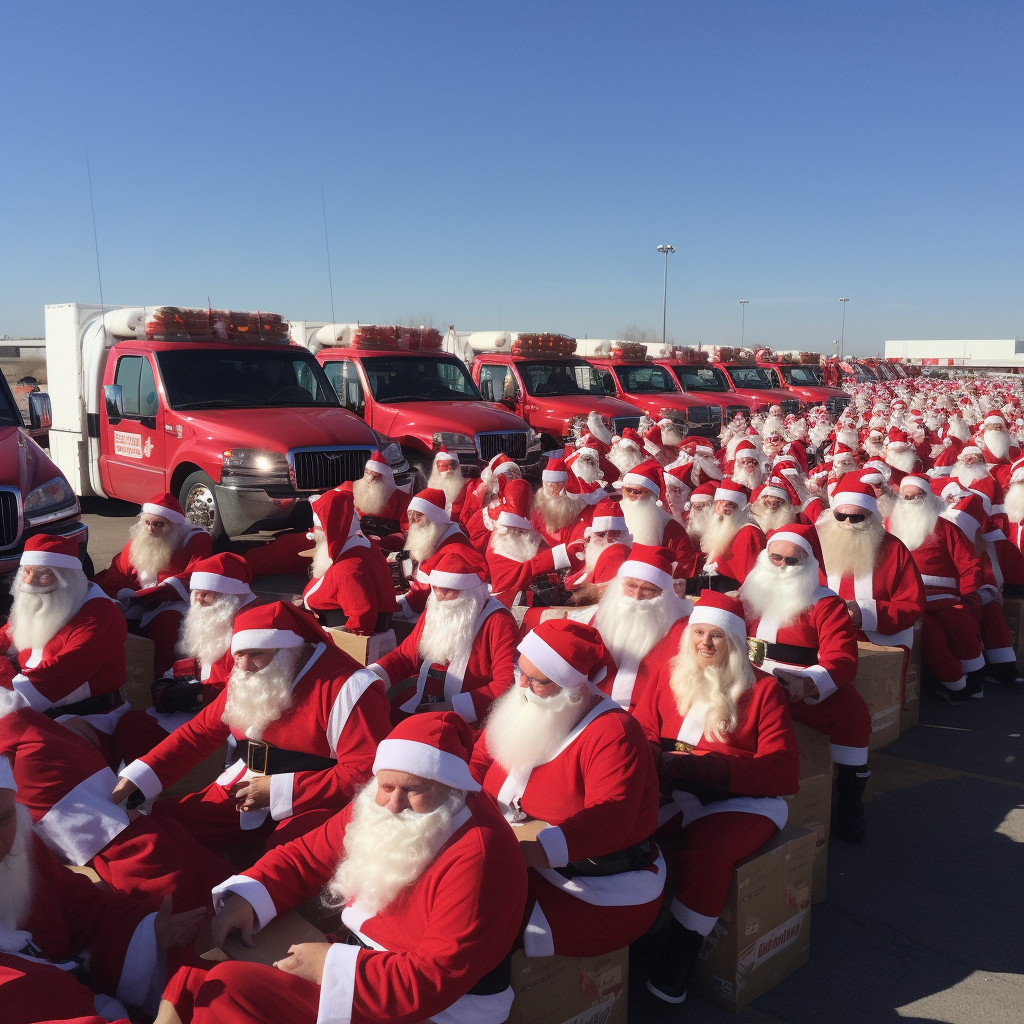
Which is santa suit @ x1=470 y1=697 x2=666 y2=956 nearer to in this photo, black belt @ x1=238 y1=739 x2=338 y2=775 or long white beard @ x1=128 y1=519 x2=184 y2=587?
black belt @ x1=238 y1=739 x2=338 y2=775

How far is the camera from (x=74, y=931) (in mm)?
2857

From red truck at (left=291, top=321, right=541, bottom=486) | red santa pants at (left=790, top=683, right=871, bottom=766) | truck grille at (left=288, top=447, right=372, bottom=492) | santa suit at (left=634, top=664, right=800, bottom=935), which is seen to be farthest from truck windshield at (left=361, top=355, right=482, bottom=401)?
santa suit at (left=634, top=664, right=800, bottom=935)

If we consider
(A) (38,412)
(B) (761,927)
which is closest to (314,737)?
(B) (761,927)

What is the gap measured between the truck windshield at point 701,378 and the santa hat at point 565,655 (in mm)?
17790

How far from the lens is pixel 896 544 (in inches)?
234

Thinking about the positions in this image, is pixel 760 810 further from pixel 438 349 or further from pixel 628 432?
pixel 438 349

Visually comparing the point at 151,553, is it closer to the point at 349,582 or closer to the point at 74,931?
the point at 349,582

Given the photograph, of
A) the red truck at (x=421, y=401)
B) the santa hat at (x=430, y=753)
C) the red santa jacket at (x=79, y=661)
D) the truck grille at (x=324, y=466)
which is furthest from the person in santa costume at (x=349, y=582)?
the red truck at (x=421, y=401)

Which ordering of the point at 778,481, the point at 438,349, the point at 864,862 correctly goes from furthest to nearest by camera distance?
the point at 438,349
the point at 778,481
the point at 864,862

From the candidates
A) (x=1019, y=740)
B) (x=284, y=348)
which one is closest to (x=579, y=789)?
(x=1019, y=740)

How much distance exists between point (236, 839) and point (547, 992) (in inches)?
63.0

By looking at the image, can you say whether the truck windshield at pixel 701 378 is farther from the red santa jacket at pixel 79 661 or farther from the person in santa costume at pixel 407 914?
the person in santa costume at pixel 407 914

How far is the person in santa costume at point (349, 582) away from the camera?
5715mm

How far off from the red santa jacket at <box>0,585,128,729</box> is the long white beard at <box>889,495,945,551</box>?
561 cm
